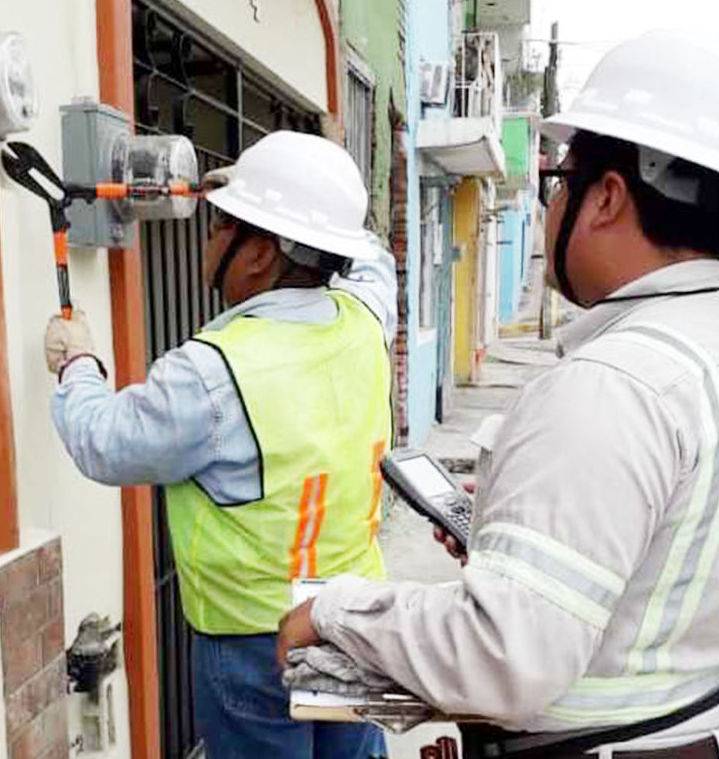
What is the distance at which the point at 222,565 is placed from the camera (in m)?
2.14

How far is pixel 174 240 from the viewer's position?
326 centimetres

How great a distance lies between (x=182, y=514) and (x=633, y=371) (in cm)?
120

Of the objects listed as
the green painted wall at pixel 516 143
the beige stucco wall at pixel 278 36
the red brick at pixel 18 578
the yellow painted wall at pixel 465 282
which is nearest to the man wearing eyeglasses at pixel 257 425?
the red brick at pixel 18 578

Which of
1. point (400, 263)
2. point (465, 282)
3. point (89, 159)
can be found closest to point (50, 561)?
point (89, 159)

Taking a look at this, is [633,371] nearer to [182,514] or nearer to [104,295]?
[182,514]

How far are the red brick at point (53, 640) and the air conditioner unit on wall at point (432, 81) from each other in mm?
7214

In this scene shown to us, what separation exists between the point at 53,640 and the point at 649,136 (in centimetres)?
156

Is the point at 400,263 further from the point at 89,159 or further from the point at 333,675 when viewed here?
the point at 333,675

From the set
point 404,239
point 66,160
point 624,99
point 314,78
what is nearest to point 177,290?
point 66,160

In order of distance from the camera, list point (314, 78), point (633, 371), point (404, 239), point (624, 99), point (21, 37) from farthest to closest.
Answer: point (404, 239) < point (314, 78) < point (21, 37) < point (624, 99) < point (633, 371)

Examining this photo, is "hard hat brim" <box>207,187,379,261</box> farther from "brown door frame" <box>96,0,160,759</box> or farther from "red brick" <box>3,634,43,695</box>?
"red brick" <box>3,634,43,695</box>

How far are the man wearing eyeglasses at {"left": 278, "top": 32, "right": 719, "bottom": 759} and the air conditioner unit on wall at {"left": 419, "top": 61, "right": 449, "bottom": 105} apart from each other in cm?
759

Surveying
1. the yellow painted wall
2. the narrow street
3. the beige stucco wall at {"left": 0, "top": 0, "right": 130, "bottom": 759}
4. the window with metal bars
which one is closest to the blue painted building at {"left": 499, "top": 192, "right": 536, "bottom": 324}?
the narrow street

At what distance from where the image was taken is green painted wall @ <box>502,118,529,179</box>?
55.7 feet
